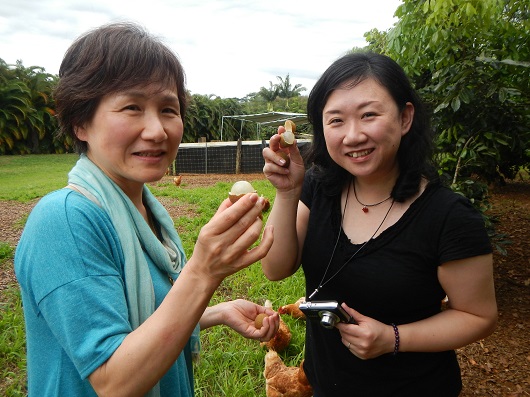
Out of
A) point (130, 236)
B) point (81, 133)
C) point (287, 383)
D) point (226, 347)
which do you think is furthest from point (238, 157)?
point (130, 236)

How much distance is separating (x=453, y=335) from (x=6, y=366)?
9.56 ft

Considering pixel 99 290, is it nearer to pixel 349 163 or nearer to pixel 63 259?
pixel 63 259

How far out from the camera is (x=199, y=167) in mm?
15742

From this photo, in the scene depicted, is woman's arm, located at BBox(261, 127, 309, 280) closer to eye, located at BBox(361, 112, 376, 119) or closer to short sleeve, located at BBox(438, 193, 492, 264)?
eye, located at BBox(361, 112, 376, 119)


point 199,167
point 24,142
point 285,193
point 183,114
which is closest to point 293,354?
point 285,193

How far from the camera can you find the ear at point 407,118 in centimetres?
164

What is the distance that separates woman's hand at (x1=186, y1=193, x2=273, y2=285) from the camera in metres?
0.98

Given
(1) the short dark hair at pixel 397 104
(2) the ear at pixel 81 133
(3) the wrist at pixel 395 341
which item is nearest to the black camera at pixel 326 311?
(3) the wrist at pixel 395 341

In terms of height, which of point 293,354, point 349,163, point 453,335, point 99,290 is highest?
point 349,163

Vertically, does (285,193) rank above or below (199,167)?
above

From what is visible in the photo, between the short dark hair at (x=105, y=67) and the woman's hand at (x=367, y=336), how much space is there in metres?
0.96

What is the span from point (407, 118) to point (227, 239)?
39.5 inches

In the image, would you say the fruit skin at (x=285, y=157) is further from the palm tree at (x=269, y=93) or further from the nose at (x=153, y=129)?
the palm tree at (x=269, y=93)

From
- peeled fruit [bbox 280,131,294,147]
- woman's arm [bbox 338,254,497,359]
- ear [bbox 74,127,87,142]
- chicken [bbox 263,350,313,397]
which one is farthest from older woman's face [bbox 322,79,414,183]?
chicken [bbox 263,350,313,397]
